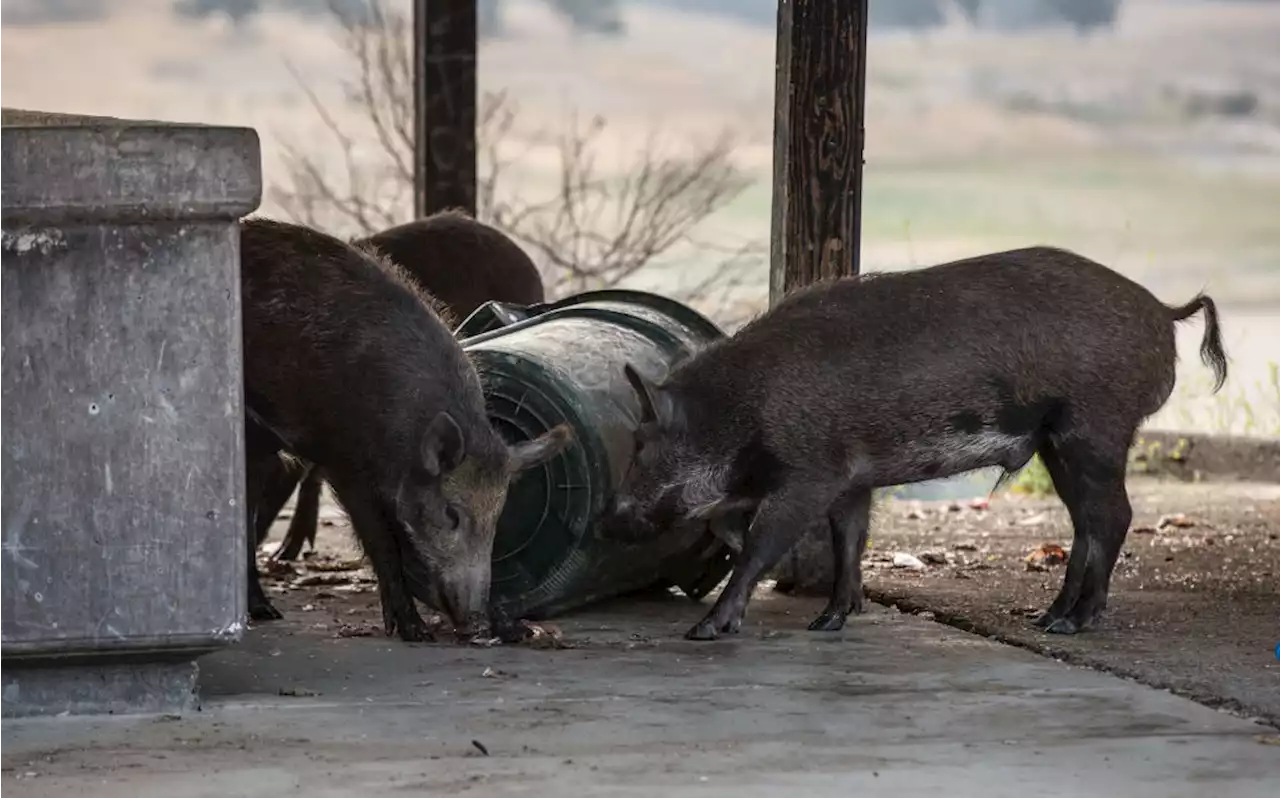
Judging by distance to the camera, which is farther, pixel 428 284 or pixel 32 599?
pixel 428 284

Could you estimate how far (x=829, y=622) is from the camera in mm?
6297

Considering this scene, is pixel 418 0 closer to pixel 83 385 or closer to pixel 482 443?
pixel 482 443

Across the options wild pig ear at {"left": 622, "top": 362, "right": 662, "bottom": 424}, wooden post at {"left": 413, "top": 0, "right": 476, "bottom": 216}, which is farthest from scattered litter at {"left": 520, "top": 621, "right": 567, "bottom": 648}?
wooden post at {"left": 413, "top": 0, "right": 476, "bottom": 216}

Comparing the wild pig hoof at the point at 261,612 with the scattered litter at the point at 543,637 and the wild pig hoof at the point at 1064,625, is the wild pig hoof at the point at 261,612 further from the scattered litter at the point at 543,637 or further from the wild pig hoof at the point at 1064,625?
the wild pig hoof at the point at 1064,625

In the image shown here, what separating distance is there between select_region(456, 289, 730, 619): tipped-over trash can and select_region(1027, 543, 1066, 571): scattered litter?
4.97 feet

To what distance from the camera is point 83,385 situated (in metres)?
4.73

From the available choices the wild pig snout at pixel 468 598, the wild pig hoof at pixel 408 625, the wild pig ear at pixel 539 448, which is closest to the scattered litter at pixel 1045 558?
the wild pig ear at pixel 539 448

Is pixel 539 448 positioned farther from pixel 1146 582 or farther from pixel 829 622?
pixel 1146 582

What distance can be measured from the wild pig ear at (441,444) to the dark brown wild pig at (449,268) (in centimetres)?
233

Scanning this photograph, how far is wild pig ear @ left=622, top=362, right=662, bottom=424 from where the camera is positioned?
20.3ft

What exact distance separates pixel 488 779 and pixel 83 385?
136 cm

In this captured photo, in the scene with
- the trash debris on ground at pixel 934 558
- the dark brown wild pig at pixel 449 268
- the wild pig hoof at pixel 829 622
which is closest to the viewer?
the wild pig hoof at pixel 829 622

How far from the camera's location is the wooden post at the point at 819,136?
7.02m

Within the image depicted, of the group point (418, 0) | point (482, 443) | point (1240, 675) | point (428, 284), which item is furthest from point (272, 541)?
point (1240, 675)
